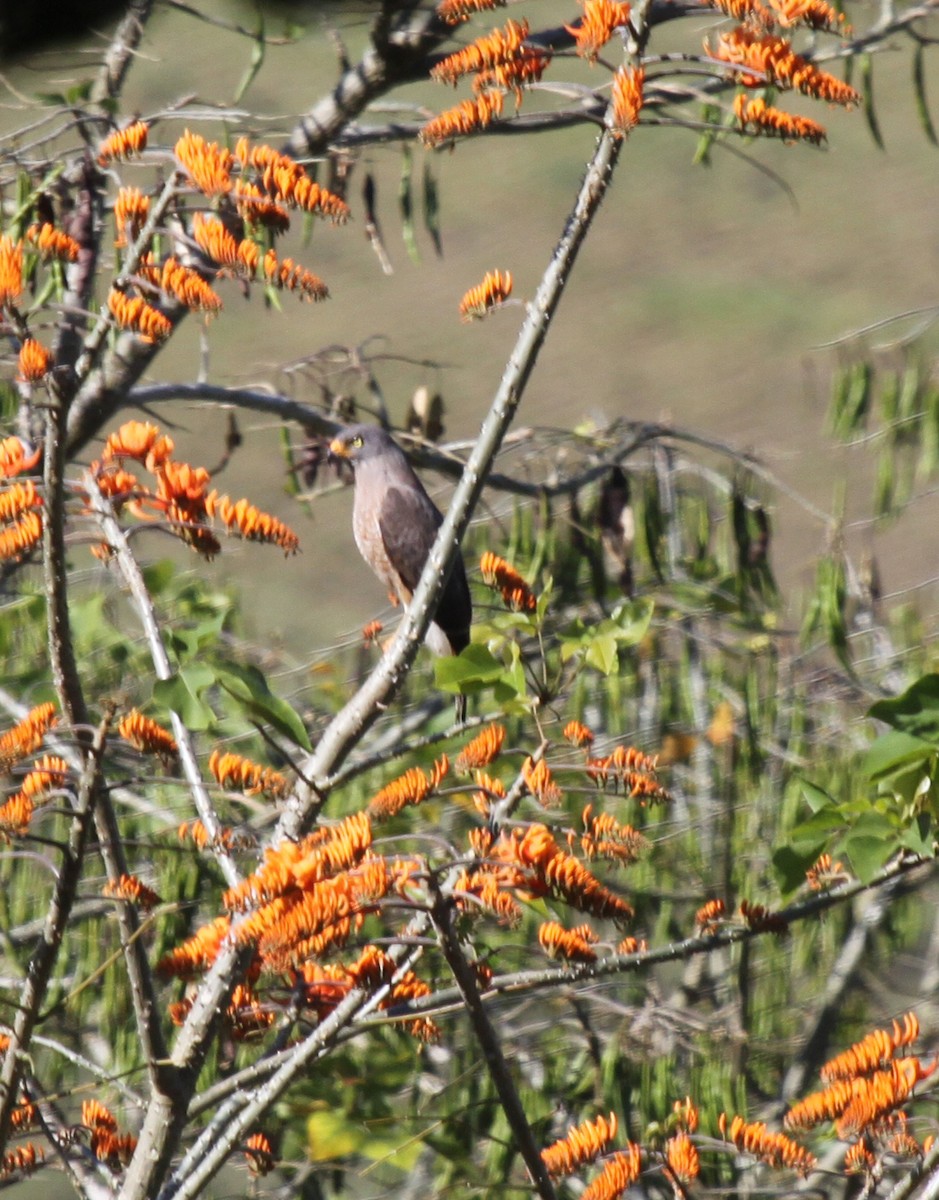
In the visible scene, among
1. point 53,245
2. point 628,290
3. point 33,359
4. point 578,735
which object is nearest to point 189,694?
point 33,359

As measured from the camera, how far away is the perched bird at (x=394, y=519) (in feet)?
16.5

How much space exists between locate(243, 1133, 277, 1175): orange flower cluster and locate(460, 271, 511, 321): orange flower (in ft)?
4.31

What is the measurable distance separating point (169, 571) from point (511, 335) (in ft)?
56.3

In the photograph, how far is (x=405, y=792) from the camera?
2.01m

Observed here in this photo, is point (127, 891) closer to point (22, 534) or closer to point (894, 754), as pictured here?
point (22, 534)

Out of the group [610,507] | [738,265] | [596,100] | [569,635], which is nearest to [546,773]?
[569,635]

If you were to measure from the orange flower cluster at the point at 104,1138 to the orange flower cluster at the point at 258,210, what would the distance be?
1.39 m

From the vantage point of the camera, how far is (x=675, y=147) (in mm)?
23703

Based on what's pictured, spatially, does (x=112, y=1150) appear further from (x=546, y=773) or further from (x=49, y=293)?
(x=49, y=293)

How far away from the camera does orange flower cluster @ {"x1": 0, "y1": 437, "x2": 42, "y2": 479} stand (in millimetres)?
2189

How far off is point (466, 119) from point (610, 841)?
3.07 feet

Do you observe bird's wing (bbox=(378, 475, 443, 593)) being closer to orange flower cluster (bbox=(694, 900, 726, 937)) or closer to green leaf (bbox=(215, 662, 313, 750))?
orange flower cluster (bbox=(694, 900, 726, 937))

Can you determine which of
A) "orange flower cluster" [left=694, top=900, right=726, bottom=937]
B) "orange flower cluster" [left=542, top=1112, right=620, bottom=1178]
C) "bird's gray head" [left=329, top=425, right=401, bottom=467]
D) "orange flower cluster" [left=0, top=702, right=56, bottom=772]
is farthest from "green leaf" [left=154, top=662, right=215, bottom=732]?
"bird's gray head" [left=329, top=425, right=401, bottom=467]

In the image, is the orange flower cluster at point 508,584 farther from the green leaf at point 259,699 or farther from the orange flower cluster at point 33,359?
the orange flower cluster at point 33,359
